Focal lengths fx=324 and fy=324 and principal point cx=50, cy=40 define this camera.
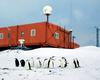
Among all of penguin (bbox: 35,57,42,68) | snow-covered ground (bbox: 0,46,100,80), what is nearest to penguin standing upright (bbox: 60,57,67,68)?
snow-covered ground (bbox: 0,46,100,80)

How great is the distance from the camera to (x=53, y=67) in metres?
29.0

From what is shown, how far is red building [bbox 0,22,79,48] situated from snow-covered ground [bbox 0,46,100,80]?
1363cm

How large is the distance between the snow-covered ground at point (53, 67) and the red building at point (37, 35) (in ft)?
44.7

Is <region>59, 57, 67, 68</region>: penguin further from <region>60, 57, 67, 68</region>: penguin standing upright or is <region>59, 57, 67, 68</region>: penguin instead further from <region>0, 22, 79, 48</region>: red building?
<region>0, 22, 79, 48</region>: red building

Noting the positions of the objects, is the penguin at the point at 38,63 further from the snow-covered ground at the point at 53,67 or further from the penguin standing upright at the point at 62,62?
the penguin standing upright at the point at 62,62

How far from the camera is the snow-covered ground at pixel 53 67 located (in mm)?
20875

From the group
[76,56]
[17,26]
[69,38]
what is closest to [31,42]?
[17,26]

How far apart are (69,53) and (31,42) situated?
18.7 m

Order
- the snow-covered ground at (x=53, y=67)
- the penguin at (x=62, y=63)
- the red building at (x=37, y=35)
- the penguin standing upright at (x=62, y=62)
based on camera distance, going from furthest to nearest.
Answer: the red building at (x=37, y=35)
the penguin standing upright at (x=62, y=62)
the penguin at (x=62, y=63)
the snow-covered ground at (x=53, y=67)

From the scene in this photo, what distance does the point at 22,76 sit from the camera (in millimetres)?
20906

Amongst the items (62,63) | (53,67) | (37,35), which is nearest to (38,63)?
(53,67)

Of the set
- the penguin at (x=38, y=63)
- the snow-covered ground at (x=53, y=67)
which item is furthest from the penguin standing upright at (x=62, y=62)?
the penguin at (x=38, y=63)

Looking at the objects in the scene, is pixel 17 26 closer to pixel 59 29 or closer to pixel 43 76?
pixel 59 29

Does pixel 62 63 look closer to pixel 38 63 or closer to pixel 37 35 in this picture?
pixel 38 63
